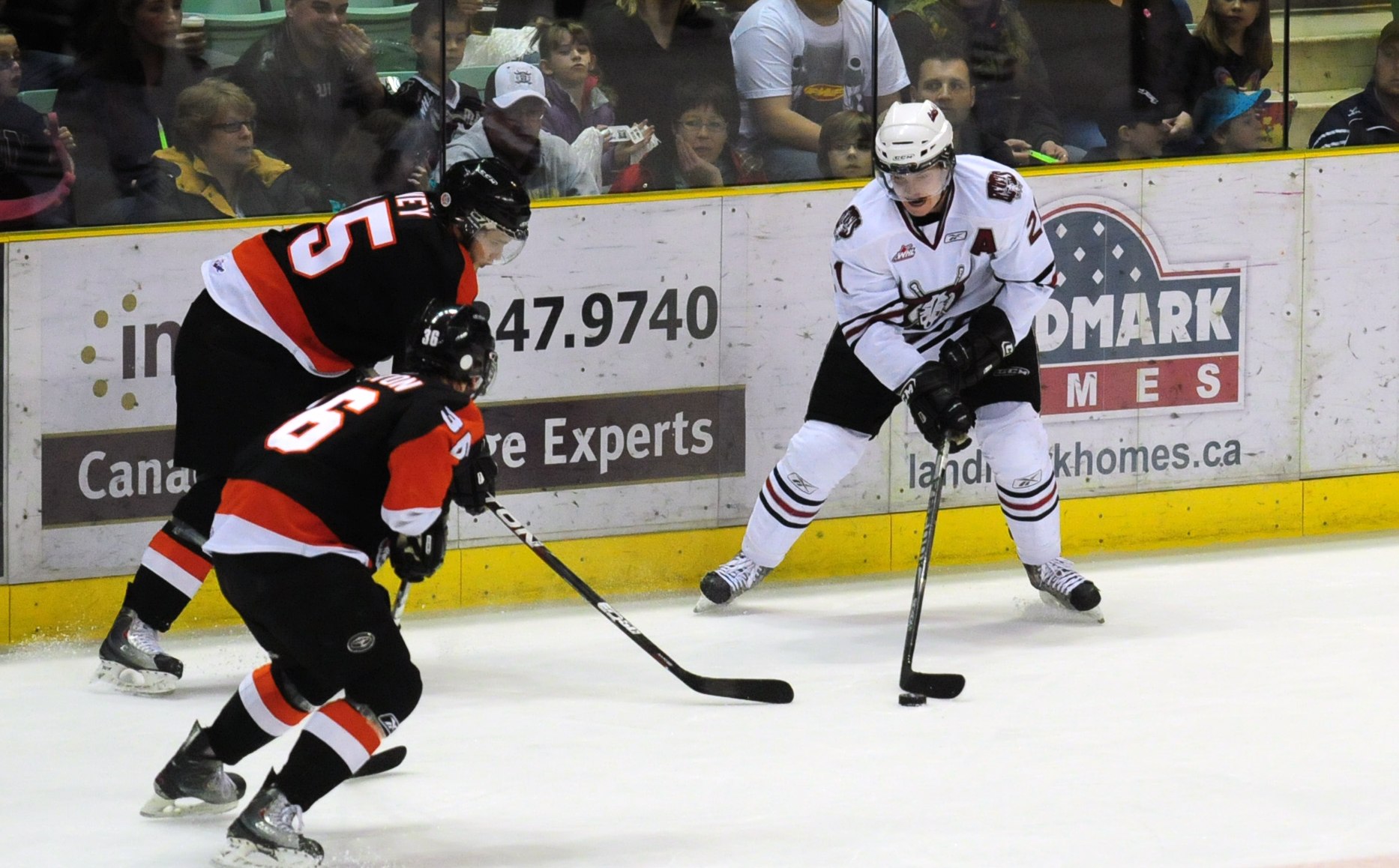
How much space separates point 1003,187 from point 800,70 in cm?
85

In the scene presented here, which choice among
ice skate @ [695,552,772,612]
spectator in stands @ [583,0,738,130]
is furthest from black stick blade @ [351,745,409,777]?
spectator in stands @ [583,0,738,130]

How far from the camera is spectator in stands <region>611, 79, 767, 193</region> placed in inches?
187

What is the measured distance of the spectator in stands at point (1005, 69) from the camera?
5.05 metres

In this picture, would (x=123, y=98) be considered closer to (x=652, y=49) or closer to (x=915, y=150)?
(x=652, y=49)

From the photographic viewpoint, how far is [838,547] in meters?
4.97

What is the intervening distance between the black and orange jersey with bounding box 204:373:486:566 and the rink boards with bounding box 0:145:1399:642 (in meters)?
1.47

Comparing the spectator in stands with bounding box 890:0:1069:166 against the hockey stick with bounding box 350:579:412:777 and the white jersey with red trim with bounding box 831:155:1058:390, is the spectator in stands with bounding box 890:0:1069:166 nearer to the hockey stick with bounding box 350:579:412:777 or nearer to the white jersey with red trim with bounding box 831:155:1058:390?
the white jersey with red trim with bounding box 831:155:1058:390

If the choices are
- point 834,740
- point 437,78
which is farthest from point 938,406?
point 437,78

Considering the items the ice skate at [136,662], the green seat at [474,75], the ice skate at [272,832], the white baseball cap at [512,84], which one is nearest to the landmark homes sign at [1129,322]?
the white baseball cap at [512,84]

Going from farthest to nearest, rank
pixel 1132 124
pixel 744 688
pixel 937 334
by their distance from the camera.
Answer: pixel 1132 124 → pixel 937 334 → pixel 744 688

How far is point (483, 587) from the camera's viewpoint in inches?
183

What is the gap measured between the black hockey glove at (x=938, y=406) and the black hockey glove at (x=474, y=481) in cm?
121

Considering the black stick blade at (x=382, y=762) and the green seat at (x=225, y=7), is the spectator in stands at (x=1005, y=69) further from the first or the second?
the black stick blade at (x=382, y=762)

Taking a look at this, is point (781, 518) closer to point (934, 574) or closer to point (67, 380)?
point (934, 574)
